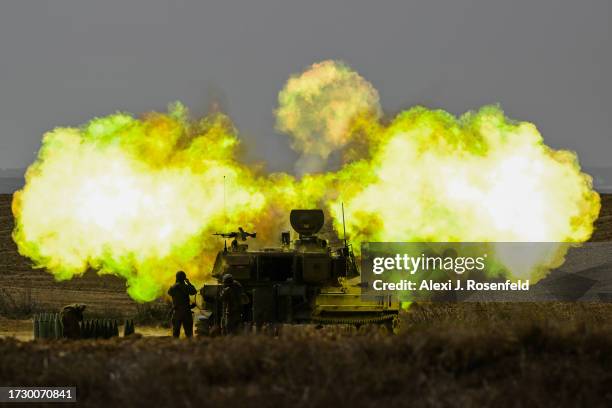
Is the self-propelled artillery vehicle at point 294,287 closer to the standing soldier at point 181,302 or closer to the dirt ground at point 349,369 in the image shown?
the standing soldier at point 181,302

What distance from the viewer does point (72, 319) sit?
20500 millimetres

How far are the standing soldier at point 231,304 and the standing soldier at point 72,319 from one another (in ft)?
8.73

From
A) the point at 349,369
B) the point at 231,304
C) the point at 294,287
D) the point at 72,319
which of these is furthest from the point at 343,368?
the point at 72,319

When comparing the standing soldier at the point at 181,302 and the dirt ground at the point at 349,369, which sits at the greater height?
the standing soldier at the point at 181,302

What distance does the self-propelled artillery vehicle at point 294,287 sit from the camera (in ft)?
69.3

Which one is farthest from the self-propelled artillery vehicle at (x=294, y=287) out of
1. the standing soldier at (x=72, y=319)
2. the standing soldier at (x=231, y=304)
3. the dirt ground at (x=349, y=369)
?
the dirt ground at (x=349, y=369)

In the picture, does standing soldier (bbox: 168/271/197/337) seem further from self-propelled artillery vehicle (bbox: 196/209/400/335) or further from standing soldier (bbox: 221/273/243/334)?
standing soldier (bbox: 221/273/243/334)

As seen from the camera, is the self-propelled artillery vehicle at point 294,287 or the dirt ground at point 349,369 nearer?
the dirt ground at point 349,369

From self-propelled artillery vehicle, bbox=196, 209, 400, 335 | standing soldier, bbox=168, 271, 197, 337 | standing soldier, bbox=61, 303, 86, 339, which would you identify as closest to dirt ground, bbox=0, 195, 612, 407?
standing soldier, bbox=61, 303, 86, 339

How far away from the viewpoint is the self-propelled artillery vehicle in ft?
69.3

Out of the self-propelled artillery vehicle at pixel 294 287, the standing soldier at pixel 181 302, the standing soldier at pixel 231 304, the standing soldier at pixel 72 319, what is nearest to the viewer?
the standing soldier at pixel 72 319

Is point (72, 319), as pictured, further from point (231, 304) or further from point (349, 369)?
point (349, 369)

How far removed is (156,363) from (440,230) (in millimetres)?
13727

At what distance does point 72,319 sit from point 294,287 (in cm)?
435
